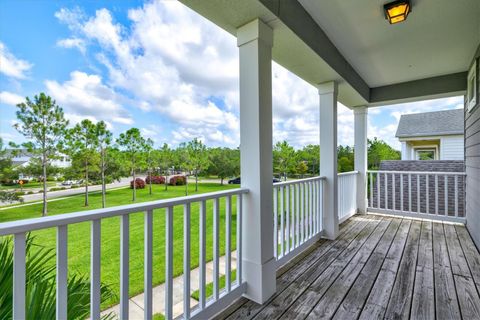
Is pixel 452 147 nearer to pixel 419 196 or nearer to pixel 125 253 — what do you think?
pixel 419 196

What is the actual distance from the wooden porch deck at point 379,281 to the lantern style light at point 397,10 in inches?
97.8

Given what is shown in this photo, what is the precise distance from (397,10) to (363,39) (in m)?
0.64

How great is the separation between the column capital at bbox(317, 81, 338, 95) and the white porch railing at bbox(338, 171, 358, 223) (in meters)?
1.47

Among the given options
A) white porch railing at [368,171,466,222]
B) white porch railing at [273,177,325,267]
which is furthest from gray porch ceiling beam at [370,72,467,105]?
white porch railing at [273,177,325,267]

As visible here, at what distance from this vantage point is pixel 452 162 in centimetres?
543

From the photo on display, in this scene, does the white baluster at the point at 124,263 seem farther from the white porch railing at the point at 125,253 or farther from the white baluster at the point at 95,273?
the white baluster at the point at 95,273

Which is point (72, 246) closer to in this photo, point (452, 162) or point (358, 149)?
point (358, 149)

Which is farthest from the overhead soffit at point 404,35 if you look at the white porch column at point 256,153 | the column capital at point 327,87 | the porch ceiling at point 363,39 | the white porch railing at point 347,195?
the white porch railing at point 347,195

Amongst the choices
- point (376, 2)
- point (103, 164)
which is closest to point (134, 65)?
point (103, 164)

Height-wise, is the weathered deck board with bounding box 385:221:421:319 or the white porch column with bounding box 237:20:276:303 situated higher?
the white porch column with bounding box 237:20:276:303

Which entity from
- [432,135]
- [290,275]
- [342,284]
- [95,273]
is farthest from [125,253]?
[432,135]

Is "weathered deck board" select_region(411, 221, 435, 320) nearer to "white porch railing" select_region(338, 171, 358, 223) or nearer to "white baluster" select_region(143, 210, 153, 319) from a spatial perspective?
"white porch railing" select_region(338, 171, 358, 223)

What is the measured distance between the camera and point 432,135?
9320 millimetres

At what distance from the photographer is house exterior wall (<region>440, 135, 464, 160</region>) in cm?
872
